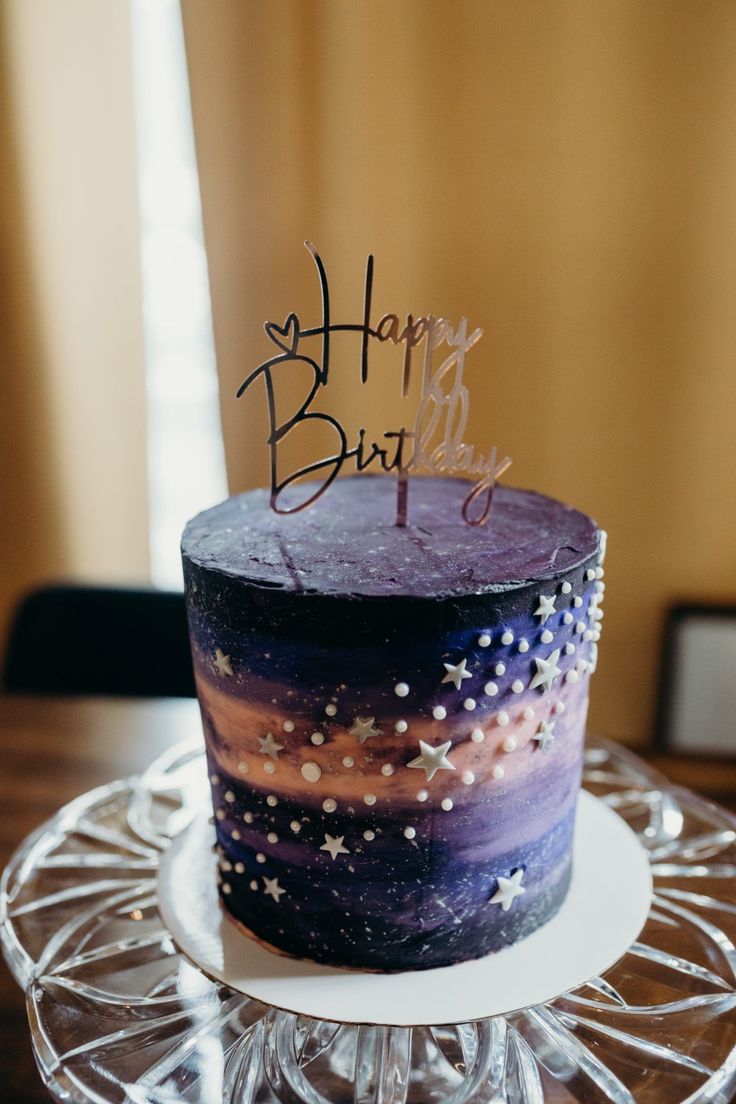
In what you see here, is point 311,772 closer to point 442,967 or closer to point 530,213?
point 442,967

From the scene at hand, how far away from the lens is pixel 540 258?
73.1 inches

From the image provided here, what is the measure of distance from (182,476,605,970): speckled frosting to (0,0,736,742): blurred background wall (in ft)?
3.25

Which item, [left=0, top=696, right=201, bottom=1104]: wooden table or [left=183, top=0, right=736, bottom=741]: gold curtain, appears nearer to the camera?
[left=0, top=696, right=201, bottom=1104]: wooden table

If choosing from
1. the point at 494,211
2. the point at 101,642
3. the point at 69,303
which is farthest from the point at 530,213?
the point at 101,642

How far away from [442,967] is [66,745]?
75cm

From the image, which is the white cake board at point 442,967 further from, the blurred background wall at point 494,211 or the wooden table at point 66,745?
the blurred background wall at point 494,211

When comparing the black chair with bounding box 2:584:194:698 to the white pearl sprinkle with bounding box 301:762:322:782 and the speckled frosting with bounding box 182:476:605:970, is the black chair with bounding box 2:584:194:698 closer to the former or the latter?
the speckled frosting with bounding box 182:476:605:970

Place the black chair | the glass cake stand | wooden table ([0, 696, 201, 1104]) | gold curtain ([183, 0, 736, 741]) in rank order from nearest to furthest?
the glass cake stand → wooden table ([0, 696, 201, 1104]) → gold curtain ([183, 0, 736, 741]) → the black chair

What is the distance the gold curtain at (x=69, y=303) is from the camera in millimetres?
2010

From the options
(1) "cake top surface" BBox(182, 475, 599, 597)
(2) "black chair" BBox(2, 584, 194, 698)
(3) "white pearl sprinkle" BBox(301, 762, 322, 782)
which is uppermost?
(1) "cake top surface" BBox(182, 475, 599, 597)

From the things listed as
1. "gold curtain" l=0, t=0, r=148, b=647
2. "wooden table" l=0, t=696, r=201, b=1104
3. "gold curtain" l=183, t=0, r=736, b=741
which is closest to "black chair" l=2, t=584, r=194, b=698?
"gold curtain" l=0, t=0, r=148, b=647

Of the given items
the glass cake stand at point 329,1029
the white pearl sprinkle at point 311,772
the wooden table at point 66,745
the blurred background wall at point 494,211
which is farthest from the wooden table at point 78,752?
the blurred background wall at point 494,211

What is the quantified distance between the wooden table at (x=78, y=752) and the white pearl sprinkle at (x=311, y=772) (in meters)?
0.52

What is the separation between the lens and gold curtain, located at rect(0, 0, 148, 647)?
6.59 feet
